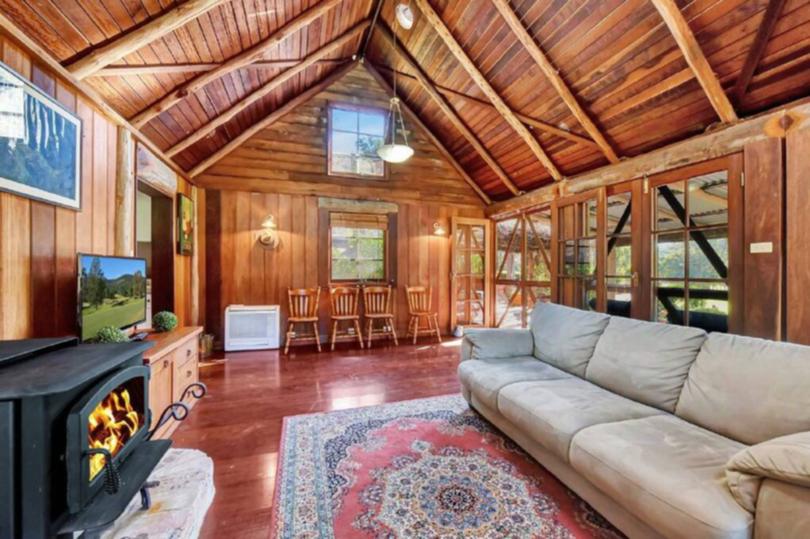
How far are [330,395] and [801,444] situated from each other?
9.15ft

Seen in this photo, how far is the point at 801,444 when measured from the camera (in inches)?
38.6

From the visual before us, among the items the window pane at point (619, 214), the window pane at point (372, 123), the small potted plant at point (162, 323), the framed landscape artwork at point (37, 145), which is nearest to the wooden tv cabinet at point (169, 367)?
the small potted plant at point (162, 323)

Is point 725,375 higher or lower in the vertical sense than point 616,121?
lower

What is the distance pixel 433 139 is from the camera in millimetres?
5625

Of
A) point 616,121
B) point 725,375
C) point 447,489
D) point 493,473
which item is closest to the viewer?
point 725,375

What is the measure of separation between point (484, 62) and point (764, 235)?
311 centimetres

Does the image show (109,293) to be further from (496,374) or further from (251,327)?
(496,374)

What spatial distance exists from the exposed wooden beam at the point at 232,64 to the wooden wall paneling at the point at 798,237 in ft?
12.4

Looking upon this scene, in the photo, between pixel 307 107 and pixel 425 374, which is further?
pixel 307 107

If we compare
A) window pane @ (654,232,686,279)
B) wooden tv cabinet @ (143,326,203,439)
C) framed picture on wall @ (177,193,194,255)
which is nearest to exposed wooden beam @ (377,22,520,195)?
window pane @ (654,232,686,279)

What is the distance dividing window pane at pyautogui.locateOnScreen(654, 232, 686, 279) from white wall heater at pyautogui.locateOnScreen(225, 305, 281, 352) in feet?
14.9

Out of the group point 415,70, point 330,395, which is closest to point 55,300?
point 330,395

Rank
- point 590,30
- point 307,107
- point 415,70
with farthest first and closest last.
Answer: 1. point 307,107
2. point 415,70
3. point 590,30

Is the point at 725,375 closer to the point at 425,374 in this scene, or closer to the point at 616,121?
the point at 425,374
